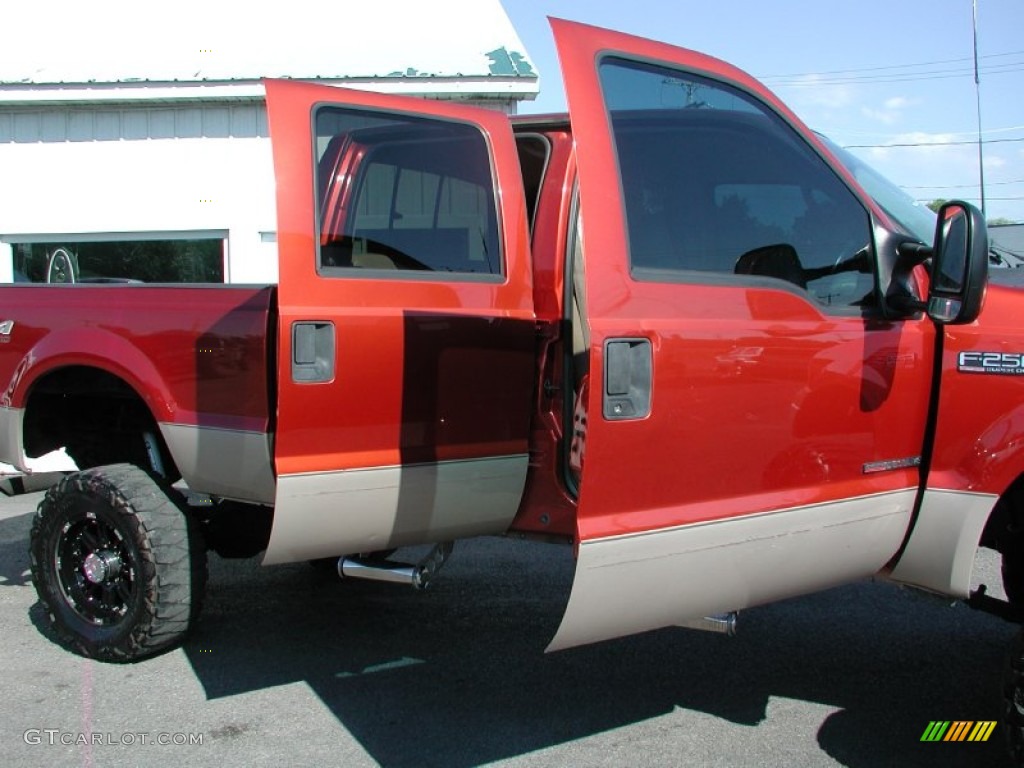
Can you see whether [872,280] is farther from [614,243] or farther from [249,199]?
[249,199]

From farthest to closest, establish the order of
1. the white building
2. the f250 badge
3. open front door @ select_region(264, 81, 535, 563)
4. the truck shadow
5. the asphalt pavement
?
the white building → the truck shadow → the asphalt pavement → open front door @ select_region(264, 81, 535, 563) → the f250 badge

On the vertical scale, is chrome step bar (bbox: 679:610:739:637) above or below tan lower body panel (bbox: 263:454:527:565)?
below

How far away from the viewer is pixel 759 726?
388 cm

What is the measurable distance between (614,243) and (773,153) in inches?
32.8

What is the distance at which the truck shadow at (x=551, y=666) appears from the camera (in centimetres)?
382

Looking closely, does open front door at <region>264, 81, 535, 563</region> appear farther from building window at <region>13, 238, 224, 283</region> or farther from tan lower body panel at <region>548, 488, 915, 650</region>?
building window at <region>13, 238, 224, 283</region>

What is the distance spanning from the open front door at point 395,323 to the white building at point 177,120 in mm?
6341

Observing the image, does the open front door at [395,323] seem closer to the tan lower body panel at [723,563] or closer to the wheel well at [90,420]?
the tan lower body panel at [723,563]

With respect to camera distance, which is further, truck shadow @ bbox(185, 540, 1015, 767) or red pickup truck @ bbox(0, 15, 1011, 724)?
truck shadow @ bbox(185, 540, 1015, 767)

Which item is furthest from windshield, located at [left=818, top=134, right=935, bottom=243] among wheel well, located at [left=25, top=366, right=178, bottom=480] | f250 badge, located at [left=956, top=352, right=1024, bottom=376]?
wheel well, located at [left=25, top=366, right=178, bottom=480]

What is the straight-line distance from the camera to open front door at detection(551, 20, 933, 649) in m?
2.86

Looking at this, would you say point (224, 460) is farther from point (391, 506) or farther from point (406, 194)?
point (406, 194)

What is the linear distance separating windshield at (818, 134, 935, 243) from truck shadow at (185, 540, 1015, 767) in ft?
6.07

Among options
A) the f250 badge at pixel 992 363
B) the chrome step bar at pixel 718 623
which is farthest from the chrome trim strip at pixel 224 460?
the f250 badge at pixel 992 363
